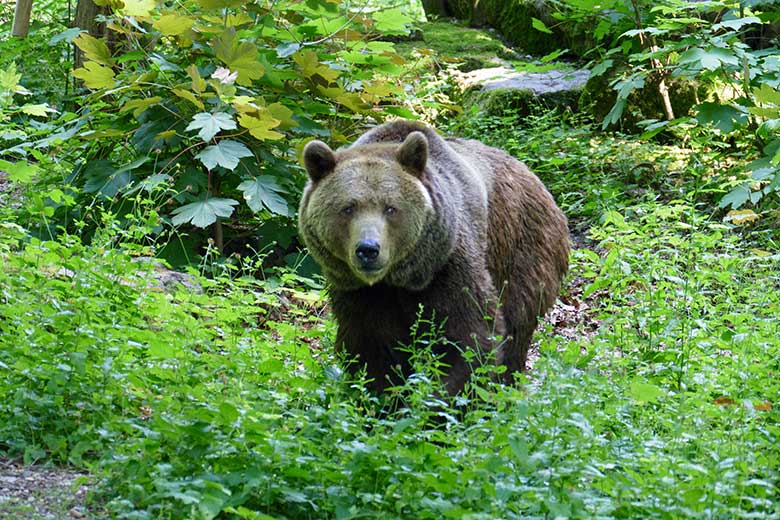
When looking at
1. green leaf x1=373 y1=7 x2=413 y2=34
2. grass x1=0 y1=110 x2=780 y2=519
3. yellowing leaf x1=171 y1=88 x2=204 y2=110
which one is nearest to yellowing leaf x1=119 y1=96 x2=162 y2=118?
yellowing leaf x1=171 y1=88 x2=204 y2=110

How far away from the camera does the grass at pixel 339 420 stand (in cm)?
385

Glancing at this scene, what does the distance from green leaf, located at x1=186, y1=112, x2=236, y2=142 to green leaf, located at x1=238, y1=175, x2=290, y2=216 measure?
61 cm

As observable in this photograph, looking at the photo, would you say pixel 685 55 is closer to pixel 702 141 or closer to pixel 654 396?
pixel 702 141

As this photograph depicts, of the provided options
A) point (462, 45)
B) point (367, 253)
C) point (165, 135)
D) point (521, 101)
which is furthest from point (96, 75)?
point (462, 45)

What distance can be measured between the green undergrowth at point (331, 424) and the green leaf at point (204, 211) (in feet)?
5.34

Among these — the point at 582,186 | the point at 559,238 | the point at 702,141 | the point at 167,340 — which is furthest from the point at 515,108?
the point at 167,340

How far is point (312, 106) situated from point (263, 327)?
203cm

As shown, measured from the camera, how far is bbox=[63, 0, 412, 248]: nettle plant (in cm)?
805

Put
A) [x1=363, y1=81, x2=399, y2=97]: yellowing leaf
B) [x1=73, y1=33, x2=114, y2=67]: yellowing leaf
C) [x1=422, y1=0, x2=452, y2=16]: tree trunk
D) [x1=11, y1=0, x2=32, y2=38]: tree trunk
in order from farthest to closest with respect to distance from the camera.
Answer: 1. [x1=422, y1=0, x2=452, y2=16]: tree trunk
2. [x1=11, y1=0, x2=32, y2=38]: tree trunk
3. [x1=363, y1=81, x2=399, y2=97]: yellowing leaf
4. [x1=73, y1=33, x2=114, y2=67]: yellowing leaf

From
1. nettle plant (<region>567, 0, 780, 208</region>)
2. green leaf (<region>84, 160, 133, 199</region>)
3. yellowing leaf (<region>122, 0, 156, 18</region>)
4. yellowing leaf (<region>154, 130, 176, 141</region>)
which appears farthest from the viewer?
nettle plant (<region>567, 0, 780, 208</region>)

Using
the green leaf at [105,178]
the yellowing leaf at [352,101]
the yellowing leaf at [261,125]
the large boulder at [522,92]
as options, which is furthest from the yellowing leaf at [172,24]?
the large boulder at [522,92]

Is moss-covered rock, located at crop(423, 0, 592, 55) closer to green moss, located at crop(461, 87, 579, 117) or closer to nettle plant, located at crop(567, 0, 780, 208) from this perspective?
green moss, located at crop(461, 87, 579, 117)

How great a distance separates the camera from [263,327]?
830 cm

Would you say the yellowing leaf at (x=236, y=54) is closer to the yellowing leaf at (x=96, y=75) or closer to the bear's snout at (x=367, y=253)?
the yellowing leaf at (x=96, y=75)
